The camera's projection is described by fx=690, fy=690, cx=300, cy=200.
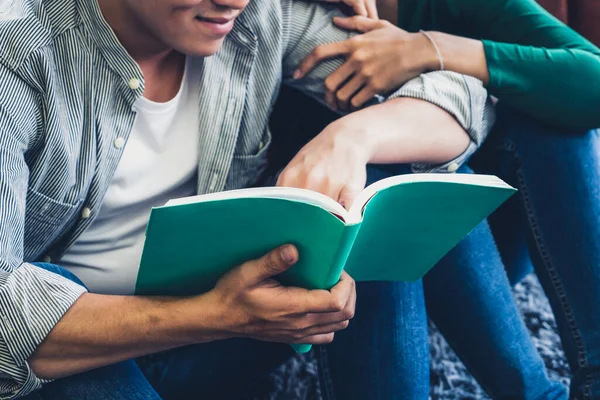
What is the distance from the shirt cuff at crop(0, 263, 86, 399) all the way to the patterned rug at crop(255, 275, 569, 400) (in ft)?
1.84

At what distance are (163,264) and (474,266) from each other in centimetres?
49

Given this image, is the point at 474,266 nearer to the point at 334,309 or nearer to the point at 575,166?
the point at 575,166

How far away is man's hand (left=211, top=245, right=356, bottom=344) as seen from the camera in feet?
2.29

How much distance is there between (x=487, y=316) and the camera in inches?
38.7

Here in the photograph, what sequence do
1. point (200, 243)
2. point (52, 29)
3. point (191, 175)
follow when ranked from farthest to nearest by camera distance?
point (191, 175) < point (52, 29) < point (200, 243)

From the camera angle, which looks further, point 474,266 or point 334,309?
point 474,266

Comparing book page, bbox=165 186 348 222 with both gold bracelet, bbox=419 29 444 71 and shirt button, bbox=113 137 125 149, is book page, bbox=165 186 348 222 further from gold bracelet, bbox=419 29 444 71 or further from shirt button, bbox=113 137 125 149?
gold bracelet, bbox=419 29 444 71

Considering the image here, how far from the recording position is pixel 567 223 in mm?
996

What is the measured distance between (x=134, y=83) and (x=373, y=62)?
0.35m

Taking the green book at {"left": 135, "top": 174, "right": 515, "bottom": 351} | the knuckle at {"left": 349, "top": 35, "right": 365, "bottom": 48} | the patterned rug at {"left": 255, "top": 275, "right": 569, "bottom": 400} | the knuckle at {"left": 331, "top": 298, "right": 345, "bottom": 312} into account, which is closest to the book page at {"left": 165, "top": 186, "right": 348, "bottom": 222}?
the green book at {"left": 135, "top": 174, "right": 515, "bottom": 351}

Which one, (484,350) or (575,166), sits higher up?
(575,166)

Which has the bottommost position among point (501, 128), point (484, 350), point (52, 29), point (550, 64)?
point (484, 350)

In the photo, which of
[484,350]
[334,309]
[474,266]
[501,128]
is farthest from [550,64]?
[334,309]

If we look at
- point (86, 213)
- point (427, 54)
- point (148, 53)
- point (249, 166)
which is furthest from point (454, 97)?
point (86, 213)
